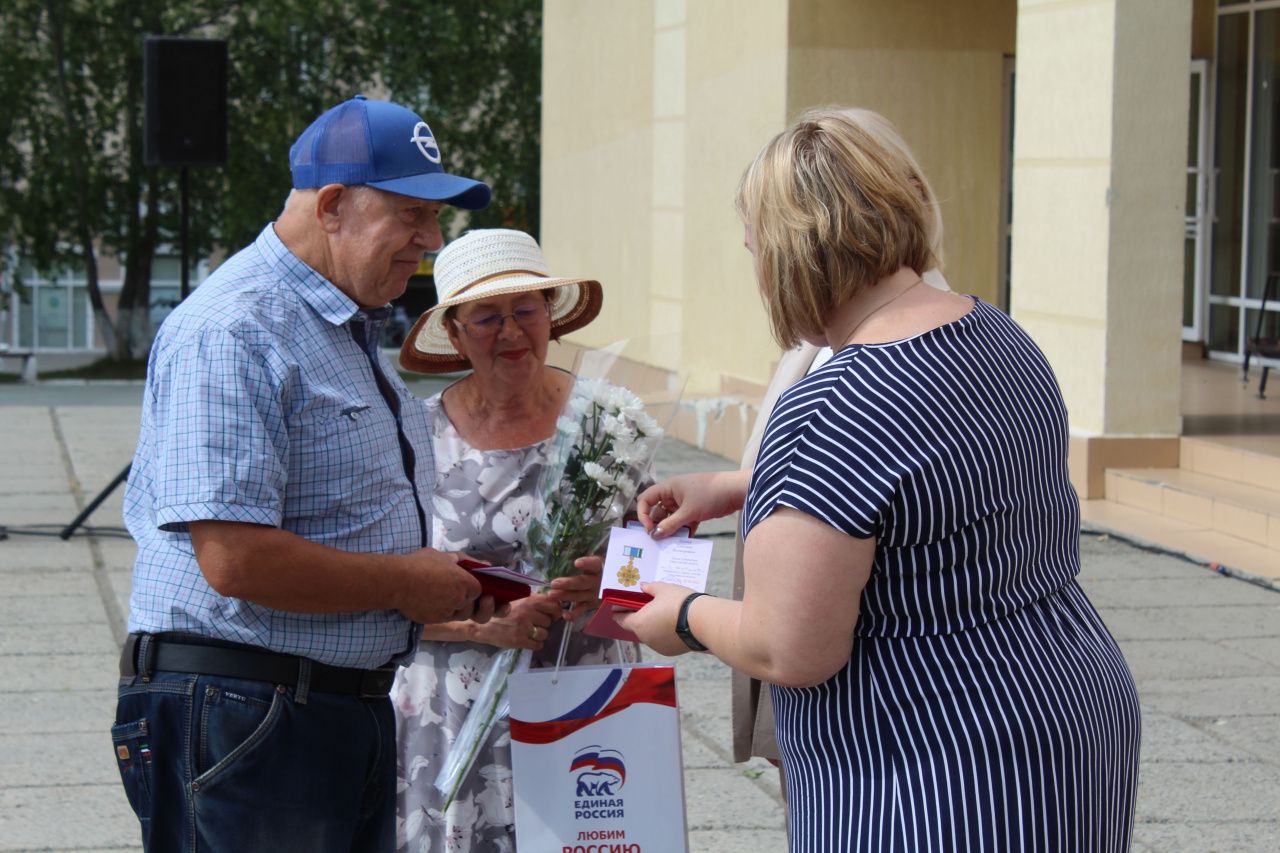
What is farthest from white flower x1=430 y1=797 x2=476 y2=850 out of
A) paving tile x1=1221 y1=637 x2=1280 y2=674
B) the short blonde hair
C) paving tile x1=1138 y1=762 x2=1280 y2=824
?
paving tile x1=1221 y1=637 x2=1280 y2=674

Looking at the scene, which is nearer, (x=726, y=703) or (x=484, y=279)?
(x=484, y=279)

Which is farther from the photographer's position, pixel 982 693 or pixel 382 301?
pixel 382 301

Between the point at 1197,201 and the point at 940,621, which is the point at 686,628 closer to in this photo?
the point at 940,621

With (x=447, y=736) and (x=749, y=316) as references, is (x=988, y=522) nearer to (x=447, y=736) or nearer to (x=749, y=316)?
(x=447, y=736)

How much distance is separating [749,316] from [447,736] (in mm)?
8721

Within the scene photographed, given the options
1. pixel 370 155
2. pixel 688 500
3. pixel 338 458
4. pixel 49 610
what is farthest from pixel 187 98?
pixel 338 458

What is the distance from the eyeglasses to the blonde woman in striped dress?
46.4 inches

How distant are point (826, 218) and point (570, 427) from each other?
971 mm

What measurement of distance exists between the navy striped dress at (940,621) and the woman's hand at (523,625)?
980 millimetres

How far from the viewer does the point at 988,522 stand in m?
2.04

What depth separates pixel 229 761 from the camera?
2.37 meters

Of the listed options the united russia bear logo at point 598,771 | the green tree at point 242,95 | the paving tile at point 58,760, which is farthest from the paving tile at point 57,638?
the green tree at point 242,95

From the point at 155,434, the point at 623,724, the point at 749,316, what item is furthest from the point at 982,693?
the point at 749,316

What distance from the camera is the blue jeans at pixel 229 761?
2371 millimetres
